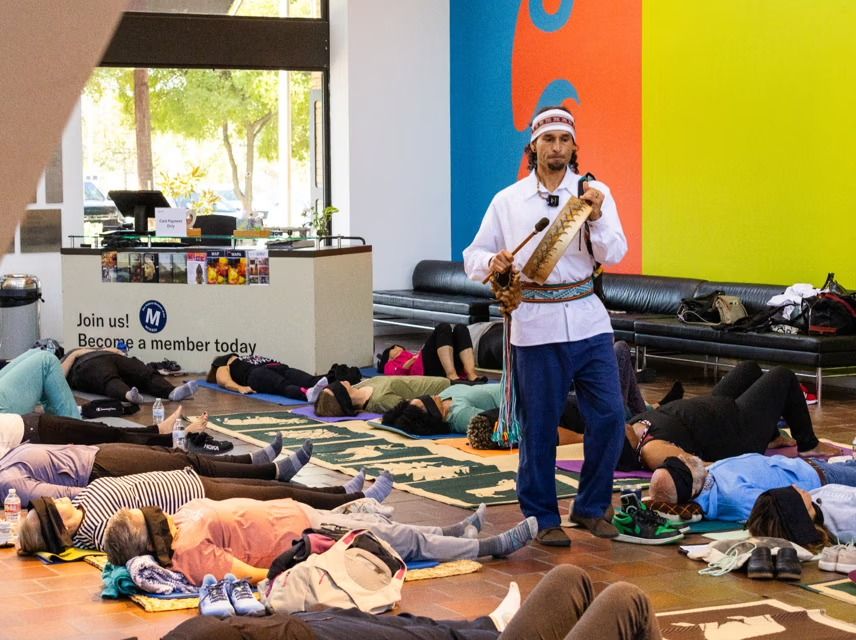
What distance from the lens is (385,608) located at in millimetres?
3725

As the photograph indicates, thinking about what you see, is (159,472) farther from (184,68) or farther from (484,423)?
(184,68)

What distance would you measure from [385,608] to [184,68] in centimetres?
963

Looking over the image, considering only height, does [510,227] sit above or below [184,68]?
below

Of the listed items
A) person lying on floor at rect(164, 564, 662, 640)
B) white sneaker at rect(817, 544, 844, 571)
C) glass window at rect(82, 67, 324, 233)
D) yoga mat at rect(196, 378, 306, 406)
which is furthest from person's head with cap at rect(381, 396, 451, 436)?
glass window at rect(82, 67, 324, 233)

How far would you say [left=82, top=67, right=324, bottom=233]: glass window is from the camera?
1242cm

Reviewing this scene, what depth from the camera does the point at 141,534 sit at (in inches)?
158

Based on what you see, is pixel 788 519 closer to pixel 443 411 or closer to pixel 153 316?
pixel 443 411

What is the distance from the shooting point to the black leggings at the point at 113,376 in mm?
8305

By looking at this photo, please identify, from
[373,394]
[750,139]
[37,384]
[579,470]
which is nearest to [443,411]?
[373,394]

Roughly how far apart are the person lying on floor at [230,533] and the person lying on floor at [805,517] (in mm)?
1263

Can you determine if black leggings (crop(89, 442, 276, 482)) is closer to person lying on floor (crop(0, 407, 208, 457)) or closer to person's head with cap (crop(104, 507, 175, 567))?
person lying on floor (crop(0, 407, 208, 457))

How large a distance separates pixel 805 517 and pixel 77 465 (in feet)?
9.06

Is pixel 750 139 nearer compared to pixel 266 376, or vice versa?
pixel 266 376

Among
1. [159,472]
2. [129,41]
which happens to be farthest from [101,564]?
[129,41]
